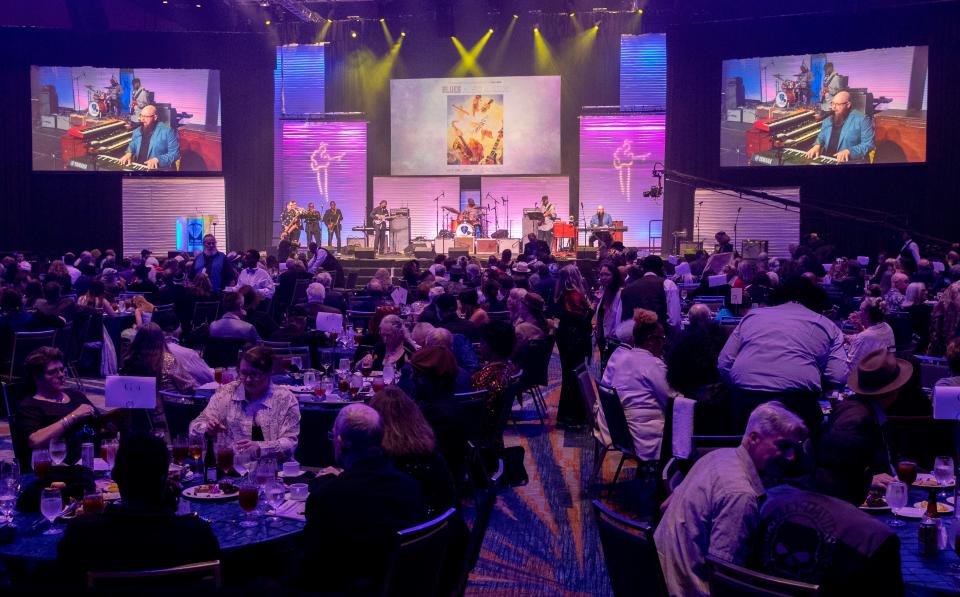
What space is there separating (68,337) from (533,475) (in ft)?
16.1

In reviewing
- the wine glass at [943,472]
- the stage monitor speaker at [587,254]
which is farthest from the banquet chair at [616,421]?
the stage monitor speaker at [587,254]

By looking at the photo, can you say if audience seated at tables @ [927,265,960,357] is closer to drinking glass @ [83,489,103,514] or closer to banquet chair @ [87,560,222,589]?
drinking glass @ [83,489,103,514]

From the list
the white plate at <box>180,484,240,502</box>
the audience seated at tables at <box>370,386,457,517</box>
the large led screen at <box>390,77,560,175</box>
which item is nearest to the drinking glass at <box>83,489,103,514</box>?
the white plate at <box>180,484,240,502</box>

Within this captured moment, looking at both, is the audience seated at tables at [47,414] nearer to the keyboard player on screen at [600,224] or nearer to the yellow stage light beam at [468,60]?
the keyboard player on screen at [600,224]

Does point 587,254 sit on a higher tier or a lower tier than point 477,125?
lower

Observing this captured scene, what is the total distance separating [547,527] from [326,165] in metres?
19.5

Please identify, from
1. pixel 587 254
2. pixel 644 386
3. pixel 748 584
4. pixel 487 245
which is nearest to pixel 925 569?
pixel 748 584

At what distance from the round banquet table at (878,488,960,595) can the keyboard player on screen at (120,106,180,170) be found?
21.3 m

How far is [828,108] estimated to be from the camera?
20344 millimetres

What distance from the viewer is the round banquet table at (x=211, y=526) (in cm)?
344

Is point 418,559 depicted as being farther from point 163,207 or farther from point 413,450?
point 163,207

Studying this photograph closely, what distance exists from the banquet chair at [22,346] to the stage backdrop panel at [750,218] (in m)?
14.9

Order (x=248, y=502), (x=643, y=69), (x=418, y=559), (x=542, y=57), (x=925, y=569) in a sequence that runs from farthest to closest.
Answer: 1. (x=542, y=57)
2. (x=643, y=69)
3. (x=248, y=502)
4. (x=925, y=569)
5. (x=418, y=559)

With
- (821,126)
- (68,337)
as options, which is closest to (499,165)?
(821,126)
